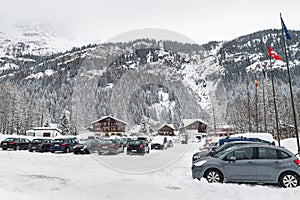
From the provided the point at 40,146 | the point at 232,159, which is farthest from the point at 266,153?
the point at 40,146

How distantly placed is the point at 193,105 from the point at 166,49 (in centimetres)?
213

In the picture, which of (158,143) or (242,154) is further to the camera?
(158,143)

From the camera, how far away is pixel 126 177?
10867 millimetres

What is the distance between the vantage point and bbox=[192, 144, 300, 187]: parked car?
938cm

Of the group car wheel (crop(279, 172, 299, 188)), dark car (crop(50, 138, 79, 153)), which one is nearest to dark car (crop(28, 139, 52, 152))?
dark car (crop(50, 138, 79, 153))

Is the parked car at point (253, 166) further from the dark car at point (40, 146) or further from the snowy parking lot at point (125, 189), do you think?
the dark car at point (40, 146)

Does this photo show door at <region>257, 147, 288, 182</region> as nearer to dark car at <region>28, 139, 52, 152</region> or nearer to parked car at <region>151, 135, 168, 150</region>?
parked car at <region>151, 135, 168, 150</region>

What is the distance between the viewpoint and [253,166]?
9.66 m

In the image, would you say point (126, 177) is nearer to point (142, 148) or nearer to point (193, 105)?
point (193, 105)

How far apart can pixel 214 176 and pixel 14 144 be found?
82.6 feet

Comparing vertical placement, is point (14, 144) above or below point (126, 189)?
above

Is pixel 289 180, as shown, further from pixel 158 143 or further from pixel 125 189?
pixel 158 143

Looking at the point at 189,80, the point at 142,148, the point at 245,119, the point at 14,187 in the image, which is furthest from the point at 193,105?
the point at 245,119

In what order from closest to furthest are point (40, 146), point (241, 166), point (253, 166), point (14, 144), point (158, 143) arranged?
1. point (253, 166)
2. point (241, 166)
3. point (40, 146)
4. point (14, 144)
5. point (158, 143)
